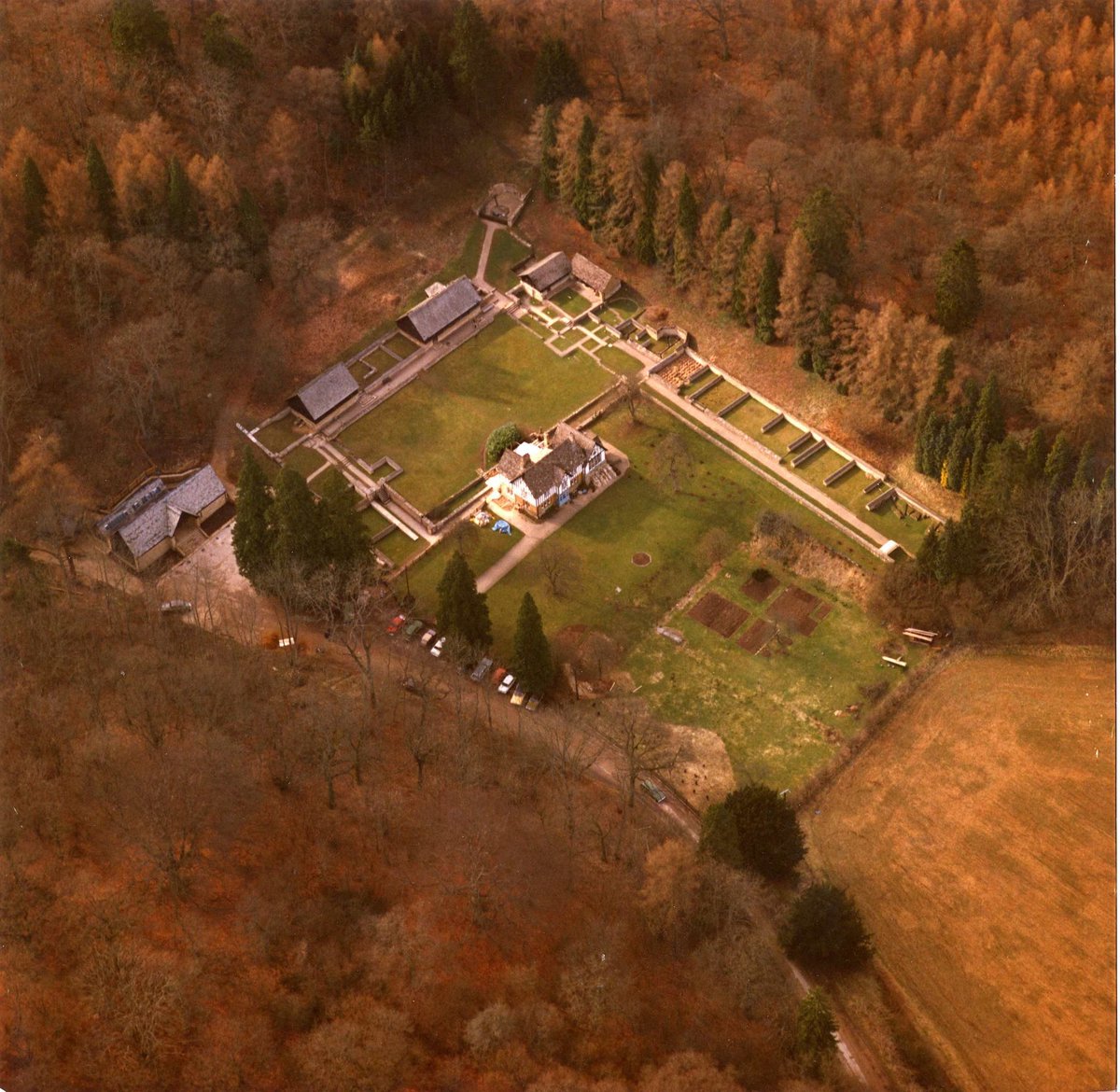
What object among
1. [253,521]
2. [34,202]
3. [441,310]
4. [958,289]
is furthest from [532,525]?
[34,202]

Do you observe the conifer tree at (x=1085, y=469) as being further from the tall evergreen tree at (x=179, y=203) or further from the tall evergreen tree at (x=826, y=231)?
the tall evergreen tree at (x=179, y=203)

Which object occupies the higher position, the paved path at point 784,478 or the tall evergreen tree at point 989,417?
the tall evergreen tree at point 989,417

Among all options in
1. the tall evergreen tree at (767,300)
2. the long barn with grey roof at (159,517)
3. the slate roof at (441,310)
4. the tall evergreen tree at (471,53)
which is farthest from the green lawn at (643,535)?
the tall evergreen tree at (471,53)

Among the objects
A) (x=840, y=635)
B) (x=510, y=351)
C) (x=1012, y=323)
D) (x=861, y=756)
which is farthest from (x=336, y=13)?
(x=861, y=756)

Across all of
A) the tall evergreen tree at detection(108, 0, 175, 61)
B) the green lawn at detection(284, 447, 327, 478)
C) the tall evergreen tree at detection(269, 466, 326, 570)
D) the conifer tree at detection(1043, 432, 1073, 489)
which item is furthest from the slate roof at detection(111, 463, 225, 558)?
the conifer tree at detection(1043, 432, 1073, 489)

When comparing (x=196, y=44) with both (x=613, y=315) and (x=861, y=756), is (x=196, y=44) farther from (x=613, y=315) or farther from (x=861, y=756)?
(x=861, y=756)

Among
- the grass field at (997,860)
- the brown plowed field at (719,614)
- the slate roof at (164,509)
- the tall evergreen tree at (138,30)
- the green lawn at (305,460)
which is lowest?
the grass field at (997,860)
